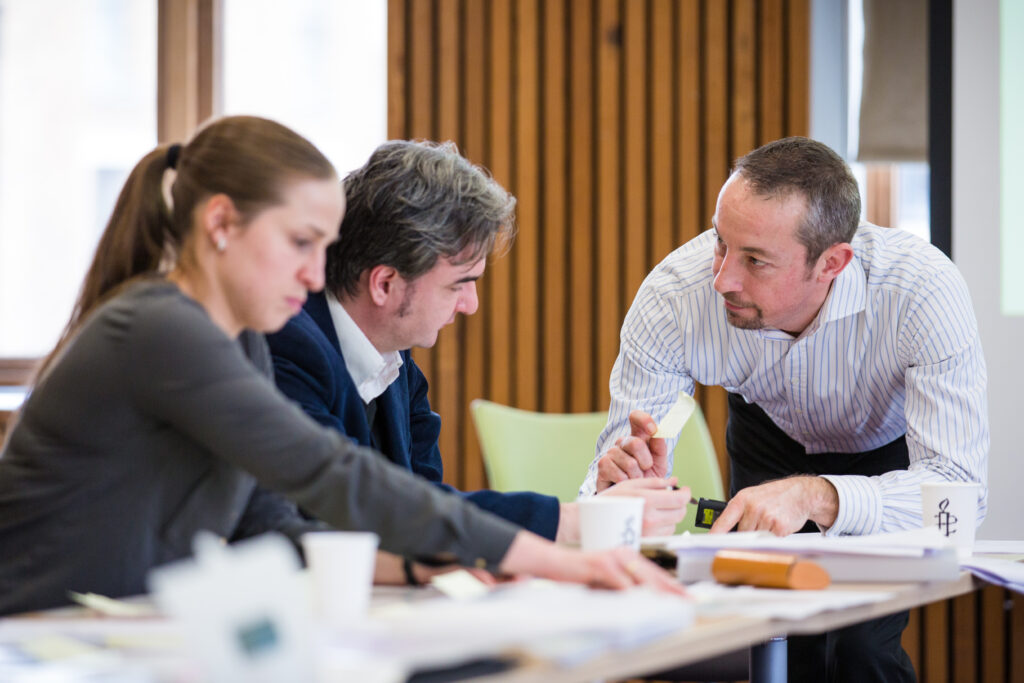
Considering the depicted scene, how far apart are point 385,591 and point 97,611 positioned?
0.33m

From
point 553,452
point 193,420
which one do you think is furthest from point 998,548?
point 553,452

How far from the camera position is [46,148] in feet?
15.0

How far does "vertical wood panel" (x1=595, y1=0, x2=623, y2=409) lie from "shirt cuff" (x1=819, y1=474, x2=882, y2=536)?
2.23 metres

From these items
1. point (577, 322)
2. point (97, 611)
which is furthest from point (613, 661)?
point (577, 322)

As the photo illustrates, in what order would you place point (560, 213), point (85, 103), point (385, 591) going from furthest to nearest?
→ point (85, 103), point (560, 213), point (385, 591)

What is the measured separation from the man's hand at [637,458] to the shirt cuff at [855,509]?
0.32 metres

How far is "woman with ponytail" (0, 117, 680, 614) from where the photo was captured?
3.92 feet

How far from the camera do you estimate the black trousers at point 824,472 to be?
2.22 meters

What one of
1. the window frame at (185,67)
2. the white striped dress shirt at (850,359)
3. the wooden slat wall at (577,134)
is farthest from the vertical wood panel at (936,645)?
the window frame at (185,67)

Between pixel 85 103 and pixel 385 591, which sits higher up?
pixel 85 103

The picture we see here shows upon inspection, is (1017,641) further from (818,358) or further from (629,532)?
(629,532)

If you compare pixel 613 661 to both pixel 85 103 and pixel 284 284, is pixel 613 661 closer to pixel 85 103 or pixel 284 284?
pixel 284 284

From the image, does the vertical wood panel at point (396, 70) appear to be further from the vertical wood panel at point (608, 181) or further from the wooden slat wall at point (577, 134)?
the vertical wood panel at point (608, 181)

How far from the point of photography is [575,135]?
4199 millimetres
